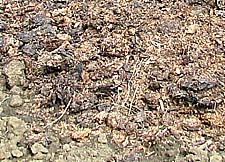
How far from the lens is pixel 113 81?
5.87 feet

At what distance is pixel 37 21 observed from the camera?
2.04m

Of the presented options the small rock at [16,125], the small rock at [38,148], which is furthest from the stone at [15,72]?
the small rock at [38,148]

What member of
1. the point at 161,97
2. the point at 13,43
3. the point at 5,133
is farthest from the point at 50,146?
the point at 13,43

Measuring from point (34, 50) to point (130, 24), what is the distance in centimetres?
41

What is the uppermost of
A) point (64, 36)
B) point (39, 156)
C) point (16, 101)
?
point (64, 36)

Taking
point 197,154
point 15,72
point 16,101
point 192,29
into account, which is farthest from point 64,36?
point 197,154

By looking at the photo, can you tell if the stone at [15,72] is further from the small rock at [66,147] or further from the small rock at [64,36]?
the small rock at [66,147]

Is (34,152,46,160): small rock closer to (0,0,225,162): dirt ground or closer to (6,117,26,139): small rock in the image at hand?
(0,0,225,162): dirt ground

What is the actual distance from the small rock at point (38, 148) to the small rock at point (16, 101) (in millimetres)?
209

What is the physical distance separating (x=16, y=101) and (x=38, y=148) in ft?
0.80

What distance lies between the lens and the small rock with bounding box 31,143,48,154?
5.30ft

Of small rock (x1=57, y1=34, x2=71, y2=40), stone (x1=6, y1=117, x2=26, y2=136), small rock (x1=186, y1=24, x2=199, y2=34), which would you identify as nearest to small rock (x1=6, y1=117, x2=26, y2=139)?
stone (x1=6, y1=117, x2=26, y2=136)

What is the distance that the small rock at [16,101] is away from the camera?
177cm

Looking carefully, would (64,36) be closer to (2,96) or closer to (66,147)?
(2,96)
